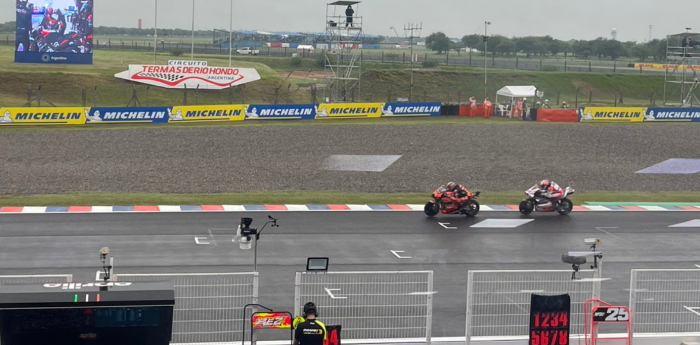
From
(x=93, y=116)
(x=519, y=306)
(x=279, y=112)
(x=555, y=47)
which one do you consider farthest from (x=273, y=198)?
(x=555, y=47)

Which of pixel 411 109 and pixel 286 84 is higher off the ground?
pixel 286 84

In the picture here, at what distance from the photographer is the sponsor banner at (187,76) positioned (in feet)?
181

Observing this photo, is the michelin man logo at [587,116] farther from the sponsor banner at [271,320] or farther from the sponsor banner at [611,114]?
the sponsor banner at [271,320]

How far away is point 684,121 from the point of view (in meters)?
53.3

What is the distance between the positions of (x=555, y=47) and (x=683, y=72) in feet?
290

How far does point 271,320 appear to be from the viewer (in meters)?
12.6

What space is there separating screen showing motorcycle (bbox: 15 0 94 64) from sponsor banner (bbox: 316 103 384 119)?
16.1m

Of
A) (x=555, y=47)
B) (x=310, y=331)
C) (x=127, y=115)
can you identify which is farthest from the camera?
(x=555, y=47)

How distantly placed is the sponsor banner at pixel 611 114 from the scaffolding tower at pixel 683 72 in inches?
266

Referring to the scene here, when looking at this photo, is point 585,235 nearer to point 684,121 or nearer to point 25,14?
point 684,121

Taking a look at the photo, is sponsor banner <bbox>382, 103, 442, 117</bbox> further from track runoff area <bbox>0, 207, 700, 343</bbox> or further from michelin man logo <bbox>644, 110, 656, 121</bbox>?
track runoff area <bbox>0, 207, 700, 343</bbox>

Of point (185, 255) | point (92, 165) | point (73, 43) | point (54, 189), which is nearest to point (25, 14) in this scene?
point (73, 43)

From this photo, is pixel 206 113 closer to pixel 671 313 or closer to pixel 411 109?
pixel 411 109

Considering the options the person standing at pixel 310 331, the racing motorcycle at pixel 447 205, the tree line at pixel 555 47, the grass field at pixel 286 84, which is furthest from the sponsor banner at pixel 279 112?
the tree line at pixel 555 47
